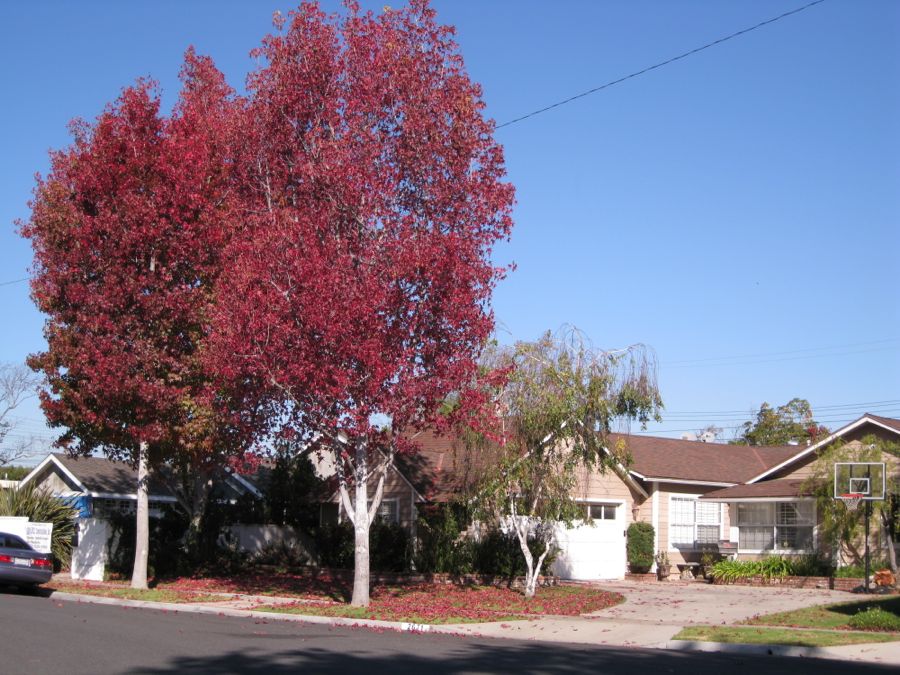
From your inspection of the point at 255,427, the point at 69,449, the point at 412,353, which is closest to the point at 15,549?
the point at 69,449

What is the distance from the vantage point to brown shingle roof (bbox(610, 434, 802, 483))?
3409cm

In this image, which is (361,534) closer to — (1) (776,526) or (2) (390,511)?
(2) (390,511)

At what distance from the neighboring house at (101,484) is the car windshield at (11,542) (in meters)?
16.1

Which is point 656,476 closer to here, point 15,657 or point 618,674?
point 618,674

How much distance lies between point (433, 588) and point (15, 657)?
1441 cm

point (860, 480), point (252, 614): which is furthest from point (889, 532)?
point (252, 614)

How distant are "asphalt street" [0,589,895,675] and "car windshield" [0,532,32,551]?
201 inches

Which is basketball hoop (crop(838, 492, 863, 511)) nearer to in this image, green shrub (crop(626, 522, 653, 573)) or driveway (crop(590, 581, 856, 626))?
driveway (crop(590, 581, 856, 626))

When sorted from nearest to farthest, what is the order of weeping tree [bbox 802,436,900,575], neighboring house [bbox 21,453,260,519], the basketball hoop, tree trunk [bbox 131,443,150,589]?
tree trunk [bbox 131,443,150,589]
the basketball hoop
weeping tree [bbox 802,436,900,575]
neighboring house [bbox 21,453,260,519]

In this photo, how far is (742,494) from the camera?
104 ft

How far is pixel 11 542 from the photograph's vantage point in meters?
22.1

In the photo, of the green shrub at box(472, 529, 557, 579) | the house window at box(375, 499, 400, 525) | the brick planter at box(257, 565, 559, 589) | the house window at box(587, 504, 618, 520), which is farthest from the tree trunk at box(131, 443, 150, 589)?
the house window at box(587, 504, 618, 520)

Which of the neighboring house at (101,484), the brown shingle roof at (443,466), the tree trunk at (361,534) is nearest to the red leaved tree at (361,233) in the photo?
the tree trunk at (361,534)

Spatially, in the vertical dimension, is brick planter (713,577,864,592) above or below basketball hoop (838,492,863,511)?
below
